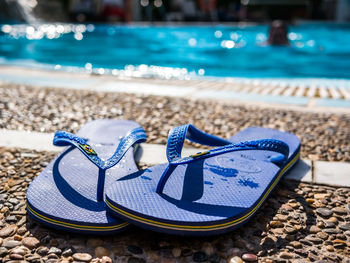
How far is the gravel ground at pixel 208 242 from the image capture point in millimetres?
1308

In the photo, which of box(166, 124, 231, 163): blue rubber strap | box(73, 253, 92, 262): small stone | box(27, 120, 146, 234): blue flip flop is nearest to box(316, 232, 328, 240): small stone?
box(166, 124, 231, 163): blue rubber strap

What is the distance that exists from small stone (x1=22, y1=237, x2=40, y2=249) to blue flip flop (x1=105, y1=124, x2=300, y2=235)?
0.27m

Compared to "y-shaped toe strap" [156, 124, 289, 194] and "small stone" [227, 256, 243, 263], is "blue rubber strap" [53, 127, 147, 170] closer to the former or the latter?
"y-shaped toe strap" [156, 124, 289, 194]

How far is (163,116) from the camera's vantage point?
2965mm

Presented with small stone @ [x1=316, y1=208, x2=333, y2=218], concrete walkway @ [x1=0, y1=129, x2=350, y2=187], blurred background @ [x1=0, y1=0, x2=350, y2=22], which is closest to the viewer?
small stone @ [x1=316, y1=208, x2=333, y2=218]

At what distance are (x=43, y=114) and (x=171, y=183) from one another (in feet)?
5.69

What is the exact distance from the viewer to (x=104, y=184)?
5.17ft

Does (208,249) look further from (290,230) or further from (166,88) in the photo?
(166,88)

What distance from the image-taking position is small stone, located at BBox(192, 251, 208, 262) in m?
1.30

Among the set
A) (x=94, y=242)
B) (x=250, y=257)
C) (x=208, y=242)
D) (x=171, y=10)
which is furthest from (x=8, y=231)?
(x=171, y=10)

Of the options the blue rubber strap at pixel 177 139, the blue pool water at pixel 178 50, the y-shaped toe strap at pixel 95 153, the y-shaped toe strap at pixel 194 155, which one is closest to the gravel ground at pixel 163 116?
the blue rubber strap at pixel 177 139

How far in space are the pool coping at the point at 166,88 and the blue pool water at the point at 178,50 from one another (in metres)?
1.53

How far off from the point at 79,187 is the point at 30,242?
0.93ft

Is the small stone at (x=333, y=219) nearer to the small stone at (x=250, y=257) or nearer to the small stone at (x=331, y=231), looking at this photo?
the small stone at (x=331, y=231)
